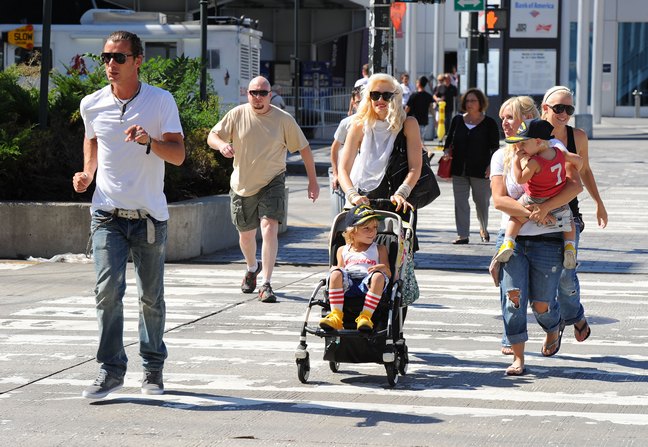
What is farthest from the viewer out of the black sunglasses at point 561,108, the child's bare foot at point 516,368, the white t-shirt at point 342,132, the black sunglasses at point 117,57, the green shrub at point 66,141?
the green shrub at point 66,141

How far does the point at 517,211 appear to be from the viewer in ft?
25.3

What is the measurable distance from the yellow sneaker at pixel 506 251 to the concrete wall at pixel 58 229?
629 centimetres

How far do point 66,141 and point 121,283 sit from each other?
7465mm

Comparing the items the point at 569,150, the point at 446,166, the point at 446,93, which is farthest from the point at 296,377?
the point at 446,93

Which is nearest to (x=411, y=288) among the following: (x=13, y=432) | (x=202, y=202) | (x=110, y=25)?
(x=13, y=432)

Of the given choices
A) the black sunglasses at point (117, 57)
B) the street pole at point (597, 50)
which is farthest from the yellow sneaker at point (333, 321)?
the street pole at point (597, 50)

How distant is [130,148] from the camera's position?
705 cm

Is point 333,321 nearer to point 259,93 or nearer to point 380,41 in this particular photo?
point 259,93

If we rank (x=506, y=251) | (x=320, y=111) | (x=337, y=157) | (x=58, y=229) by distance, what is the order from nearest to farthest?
(x=506, y=251), (x=337, y=157), (x=58, y=229), (x=320, y=111)

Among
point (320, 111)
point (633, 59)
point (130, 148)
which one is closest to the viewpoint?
point (130, 148)

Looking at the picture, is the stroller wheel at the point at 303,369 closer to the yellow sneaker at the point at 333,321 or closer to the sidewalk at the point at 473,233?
the yellow sneaker at the point at 333,321

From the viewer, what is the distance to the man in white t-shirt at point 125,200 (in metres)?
7.04

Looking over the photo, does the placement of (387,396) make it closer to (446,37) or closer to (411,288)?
(411,288)

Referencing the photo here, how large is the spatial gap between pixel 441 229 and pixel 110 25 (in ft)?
54.3
